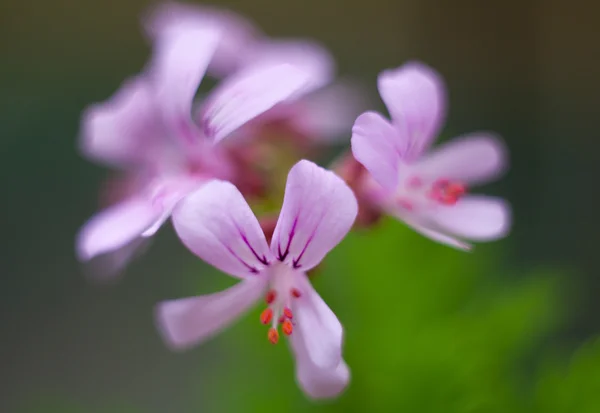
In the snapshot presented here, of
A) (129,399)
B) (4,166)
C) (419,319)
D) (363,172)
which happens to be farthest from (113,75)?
(363,172)

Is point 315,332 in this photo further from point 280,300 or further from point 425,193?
point 425,193

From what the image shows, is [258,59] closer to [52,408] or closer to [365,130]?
[365,130]

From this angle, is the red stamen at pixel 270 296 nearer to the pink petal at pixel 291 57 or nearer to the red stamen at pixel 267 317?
the red stamen at pixel 267 317

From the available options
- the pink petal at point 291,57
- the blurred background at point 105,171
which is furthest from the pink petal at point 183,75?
the blurred background at point 105,171

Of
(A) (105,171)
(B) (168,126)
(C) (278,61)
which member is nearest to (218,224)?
(B) (168,126)

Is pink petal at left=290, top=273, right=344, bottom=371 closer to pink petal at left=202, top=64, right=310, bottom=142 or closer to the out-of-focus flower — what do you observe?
the out-of-focus flower

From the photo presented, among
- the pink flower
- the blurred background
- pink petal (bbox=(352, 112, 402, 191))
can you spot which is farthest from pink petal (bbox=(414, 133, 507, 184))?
the blurred background
